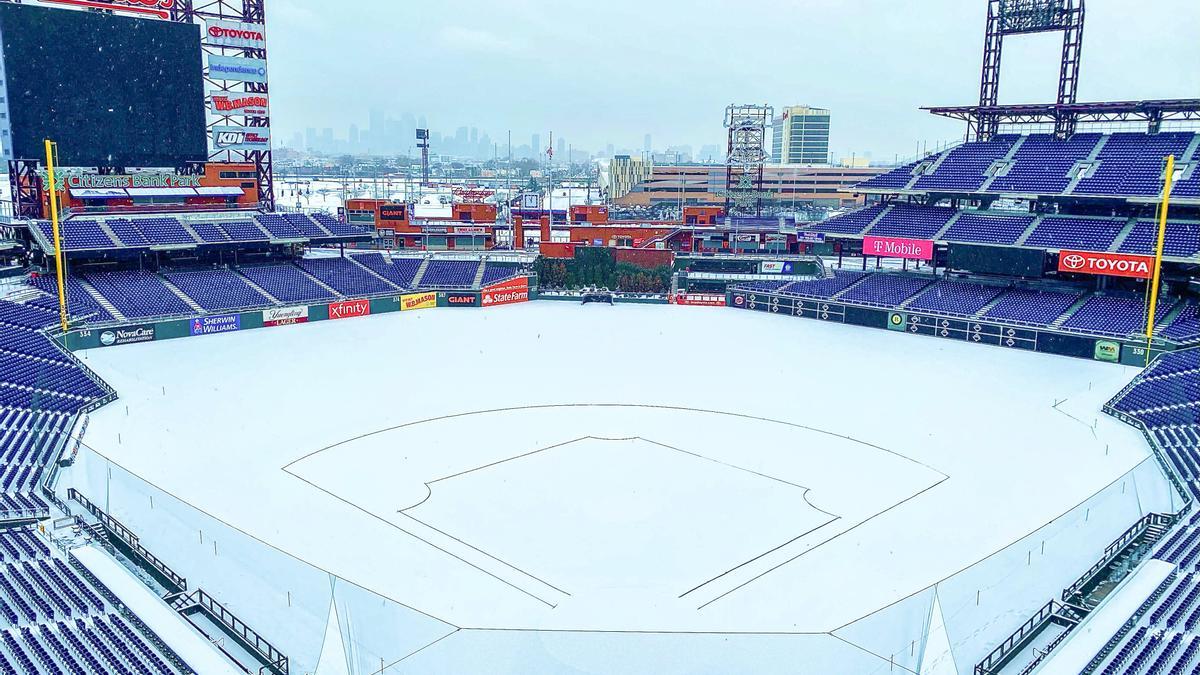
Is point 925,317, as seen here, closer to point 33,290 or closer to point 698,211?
point 698,211

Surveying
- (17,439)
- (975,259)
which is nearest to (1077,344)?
(975,259)

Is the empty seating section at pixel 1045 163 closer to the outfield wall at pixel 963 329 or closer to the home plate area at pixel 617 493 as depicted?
the outfield wall at pixel 963 329

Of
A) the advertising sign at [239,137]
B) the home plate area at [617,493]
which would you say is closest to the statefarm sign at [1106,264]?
the home plate area at [617,493]

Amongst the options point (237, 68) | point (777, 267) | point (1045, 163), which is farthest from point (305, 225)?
point (1045, 163)

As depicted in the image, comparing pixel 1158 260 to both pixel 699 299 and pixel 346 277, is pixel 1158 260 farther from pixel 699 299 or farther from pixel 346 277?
pixel 346 277

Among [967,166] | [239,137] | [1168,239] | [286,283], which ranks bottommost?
[286,283]

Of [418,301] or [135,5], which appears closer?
[135,5]

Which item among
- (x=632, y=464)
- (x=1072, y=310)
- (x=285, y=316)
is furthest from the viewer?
(x=285, y=316)
